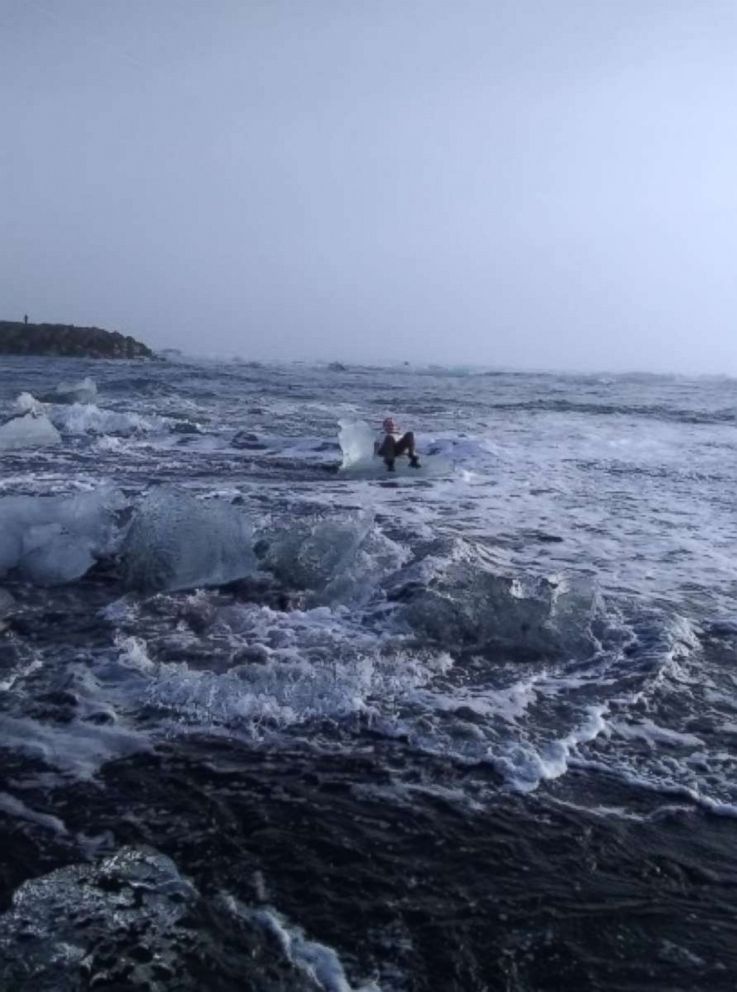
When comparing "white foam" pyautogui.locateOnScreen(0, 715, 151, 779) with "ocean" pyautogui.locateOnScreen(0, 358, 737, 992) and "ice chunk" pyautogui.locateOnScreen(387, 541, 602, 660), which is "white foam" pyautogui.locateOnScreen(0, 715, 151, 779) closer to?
"ocean" pyautogui.locateOnScreen(0, 358, 737, 992)

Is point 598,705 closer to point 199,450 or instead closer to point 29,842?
point 29,842

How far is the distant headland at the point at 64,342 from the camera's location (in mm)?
55906

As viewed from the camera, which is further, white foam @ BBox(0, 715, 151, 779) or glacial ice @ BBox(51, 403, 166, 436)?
glacial ice @ BBox(51, 403, 166, 436)

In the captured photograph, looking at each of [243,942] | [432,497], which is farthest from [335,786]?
[432,497]

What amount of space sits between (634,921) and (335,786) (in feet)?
4.28

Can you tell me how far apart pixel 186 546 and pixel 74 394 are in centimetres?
1874

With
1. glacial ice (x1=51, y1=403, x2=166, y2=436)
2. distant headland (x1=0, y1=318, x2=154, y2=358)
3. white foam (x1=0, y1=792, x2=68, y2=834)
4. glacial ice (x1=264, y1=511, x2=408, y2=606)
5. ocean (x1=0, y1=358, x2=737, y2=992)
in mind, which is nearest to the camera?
ocean (x1=0, y1=358, x2=737, y2=992)

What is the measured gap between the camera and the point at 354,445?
523 inches

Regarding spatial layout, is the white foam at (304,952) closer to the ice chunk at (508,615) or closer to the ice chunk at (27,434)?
the ice chunk at (508,615)

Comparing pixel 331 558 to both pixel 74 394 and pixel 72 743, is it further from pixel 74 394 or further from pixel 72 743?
pixel 74 394

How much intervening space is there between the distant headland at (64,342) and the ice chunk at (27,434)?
44.7 meters

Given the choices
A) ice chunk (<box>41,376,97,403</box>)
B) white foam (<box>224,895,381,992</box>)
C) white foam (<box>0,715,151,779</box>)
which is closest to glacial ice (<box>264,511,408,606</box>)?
white foam (<box>0,715,151,779</box>)

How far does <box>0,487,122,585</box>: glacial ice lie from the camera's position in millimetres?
6324

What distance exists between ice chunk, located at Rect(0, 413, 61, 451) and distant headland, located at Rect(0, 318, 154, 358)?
147 ft
